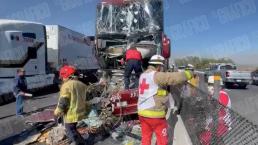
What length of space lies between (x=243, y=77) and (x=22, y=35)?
1985 cm

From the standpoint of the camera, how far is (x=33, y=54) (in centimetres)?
2108

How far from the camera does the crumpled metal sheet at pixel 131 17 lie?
15.6 m

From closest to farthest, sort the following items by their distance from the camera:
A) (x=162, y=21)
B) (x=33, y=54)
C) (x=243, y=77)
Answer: (x=162, y=21) → (x=33, y=54) → (x=243, y=77)

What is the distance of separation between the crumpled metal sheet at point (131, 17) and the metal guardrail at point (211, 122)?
724 cm

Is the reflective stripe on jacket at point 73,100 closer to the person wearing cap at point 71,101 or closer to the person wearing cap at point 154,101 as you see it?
the person wearing cap at point 71,101

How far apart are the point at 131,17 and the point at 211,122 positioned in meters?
10.0

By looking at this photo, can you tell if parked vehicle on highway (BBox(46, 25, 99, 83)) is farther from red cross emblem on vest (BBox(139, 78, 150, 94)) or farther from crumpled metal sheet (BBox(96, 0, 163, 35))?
red cross emblem on vest (BBox(139, 78, 150, 94))

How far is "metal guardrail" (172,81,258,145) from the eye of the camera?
5.04 m

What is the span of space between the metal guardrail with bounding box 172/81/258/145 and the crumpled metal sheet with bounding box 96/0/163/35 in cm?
724

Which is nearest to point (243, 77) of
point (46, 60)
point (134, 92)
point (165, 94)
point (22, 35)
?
point (46, 60)

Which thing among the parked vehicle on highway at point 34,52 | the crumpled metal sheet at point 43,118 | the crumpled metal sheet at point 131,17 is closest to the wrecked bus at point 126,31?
the crumpled metal sheet at point 131,17

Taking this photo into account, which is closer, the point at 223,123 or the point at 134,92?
the point at 223,123

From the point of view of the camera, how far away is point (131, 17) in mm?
15820

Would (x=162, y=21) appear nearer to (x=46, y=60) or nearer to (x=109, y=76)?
(x=109, y=76)
